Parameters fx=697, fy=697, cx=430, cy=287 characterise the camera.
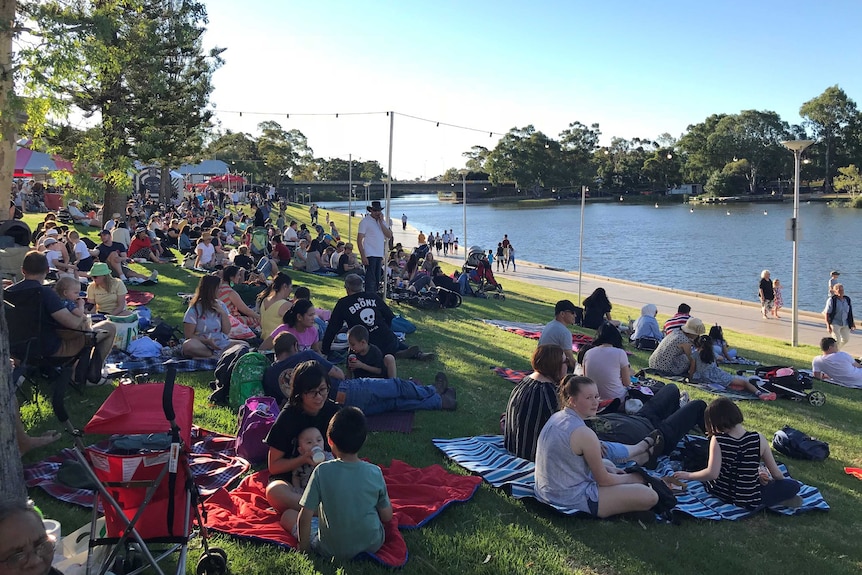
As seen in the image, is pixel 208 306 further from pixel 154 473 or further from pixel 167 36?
pixel 167 36

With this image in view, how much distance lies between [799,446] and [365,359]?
14.2ft

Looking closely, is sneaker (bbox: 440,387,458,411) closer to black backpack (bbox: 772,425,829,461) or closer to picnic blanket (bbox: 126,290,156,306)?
black backpack (bbox: 772,425,829,461)

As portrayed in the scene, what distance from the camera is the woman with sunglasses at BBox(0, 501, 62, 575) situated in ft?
7.98

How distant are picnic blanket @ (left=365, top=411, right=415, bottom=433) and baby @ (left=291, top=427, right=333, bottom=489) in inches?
73.1

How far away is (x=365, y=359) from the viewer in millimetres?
7438

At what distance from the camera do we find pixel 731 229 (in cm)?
7469

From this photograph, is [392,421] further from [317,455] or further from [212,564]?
[212,564]

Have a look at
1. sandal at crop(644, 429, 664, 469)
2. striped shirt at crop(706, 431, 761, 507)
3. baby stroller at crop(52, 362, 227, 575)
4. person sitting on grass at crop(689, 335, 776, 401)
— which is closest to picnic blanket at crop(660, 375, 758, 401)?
person sitting on grass at crop(689, 335, 776, 401)

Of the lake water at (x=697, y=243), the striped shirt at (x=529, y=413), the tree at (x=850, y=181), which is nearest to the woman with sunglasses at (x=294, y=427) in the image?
the striped shirt at (x=529, y=413)

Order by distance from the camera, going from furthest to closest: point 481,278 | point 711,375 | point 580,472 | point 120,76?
point 481,278 < point 120,76 < point 711,375 < point 580,472

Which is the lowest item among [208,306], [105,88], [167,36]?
[208,306]

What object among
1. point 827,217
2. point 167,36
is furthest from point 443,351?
point 827,217

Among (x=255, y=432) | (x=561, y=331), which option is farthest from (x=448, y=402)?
(x=255, y=432)

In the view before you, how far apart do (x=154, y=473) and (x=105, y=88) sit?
17498 mm
